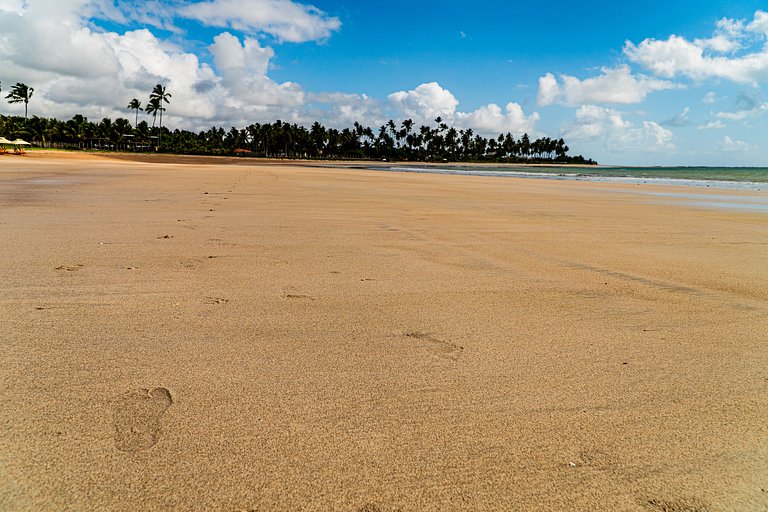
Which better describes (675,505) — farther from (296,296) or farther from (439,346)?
(296,296)

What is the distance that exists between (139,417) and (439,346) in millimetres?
1762

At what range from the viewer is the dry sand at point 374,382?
1.83 meters

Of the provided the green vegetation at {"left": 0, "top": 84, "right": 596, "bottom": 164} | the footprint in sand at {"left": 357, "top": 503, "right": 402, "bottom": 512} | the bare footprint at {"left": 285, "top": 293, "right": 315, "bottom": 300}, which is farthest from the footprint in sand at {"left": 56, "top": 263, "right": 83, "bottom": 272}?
the green vegetation at {"left": 0, "top": 84, "right": 596, "bottom": 164}

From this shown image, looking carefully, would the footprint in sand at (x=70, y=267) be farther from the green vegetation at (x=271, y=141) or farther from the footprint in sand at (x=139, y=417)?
the green vegetation at (x=271, y=141)

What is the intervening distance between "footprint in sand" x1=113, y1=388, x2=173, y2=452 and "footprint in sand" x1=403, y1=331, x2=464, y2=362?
5.04 ft

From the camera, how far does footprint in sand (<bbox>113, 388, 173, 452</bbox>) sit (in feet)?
6.59

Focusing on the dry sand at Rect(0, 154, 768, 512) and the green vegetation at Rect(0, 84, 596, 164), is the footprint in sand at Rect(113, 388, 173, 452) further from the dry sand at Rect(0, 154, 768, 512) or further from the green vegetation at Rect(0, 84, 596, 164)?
the green vegetation at Rect(0, 84, 596, 164)

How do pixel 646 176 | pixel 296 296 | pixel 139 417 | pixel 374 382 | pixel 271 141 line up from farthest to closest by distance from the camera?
1. pixel 271 141
2. pixel 646 176
3. pixel 296 296
4. pixel 374 382
5. pixel 139 417

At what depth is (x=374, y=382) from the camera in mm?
2625

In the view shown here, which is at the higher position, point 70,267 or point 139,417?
point 70,267

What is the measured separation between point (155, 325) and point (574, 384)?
270cm

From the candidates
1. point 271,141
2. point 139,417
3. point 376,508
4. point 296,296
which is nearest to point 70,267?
point 296,296

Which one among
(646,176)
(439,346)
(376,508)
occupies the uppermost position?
(646,176)

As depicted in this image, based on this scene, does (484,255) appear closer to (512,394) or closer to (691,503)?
(512,394)
